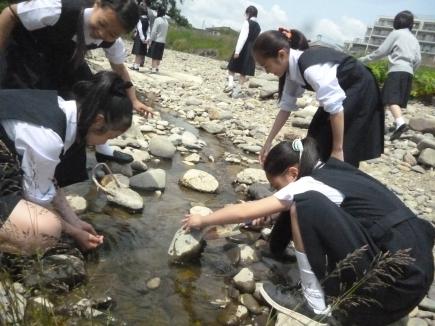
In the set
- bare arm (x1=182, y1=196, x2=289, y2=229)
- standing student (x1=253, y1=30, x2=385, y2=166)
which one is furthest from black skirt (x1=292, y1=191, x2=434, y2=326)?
standing student (x1=253, y1=30, x2=385, y2=166)

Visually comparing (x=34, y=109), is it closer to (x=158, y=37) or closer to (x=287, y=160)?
(x=287, y=160)

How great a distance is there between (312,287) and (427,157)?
172 inches

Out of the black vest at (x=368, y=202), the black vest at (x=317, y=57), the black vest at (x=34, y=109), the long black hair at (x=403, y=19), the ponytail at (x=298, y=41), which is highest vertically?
the long black hair at (x=403, y=19)

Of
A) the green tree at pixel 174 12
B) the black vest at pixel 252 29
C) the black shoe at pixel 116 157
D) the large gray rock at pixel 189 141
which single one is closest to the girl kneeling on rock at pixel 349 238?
the black shoe at pixel 116 157

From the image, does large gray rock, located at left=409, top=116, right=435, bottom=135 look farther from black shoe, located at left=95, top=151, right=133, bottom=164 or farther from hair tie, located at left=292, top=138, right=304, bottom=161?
hair tie, located at left=292, top=138, right=304, bottom=161

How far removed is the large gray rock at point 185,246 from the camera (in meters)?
3.13

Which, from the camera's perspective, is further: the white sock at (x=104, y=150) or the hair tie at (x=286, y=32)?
the white sock at (x=104, y=150)

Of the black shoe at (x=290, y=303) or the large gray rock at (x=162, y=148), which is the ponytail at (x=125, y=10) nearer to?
the black shoe at (x=290, y=303)

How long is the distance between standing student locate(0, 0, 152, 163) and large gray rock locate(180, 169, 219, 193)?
1.05 metres

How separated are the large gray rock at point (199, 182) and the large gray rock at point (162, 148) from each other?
73cm

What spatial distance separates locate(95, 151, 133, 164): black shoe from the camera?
448cm

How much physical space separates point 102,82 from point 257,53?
1309mm

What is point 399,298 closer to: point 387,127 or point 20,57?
point 20,57

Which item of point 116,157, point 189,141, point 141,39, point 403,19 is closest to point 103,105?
point 116,157
